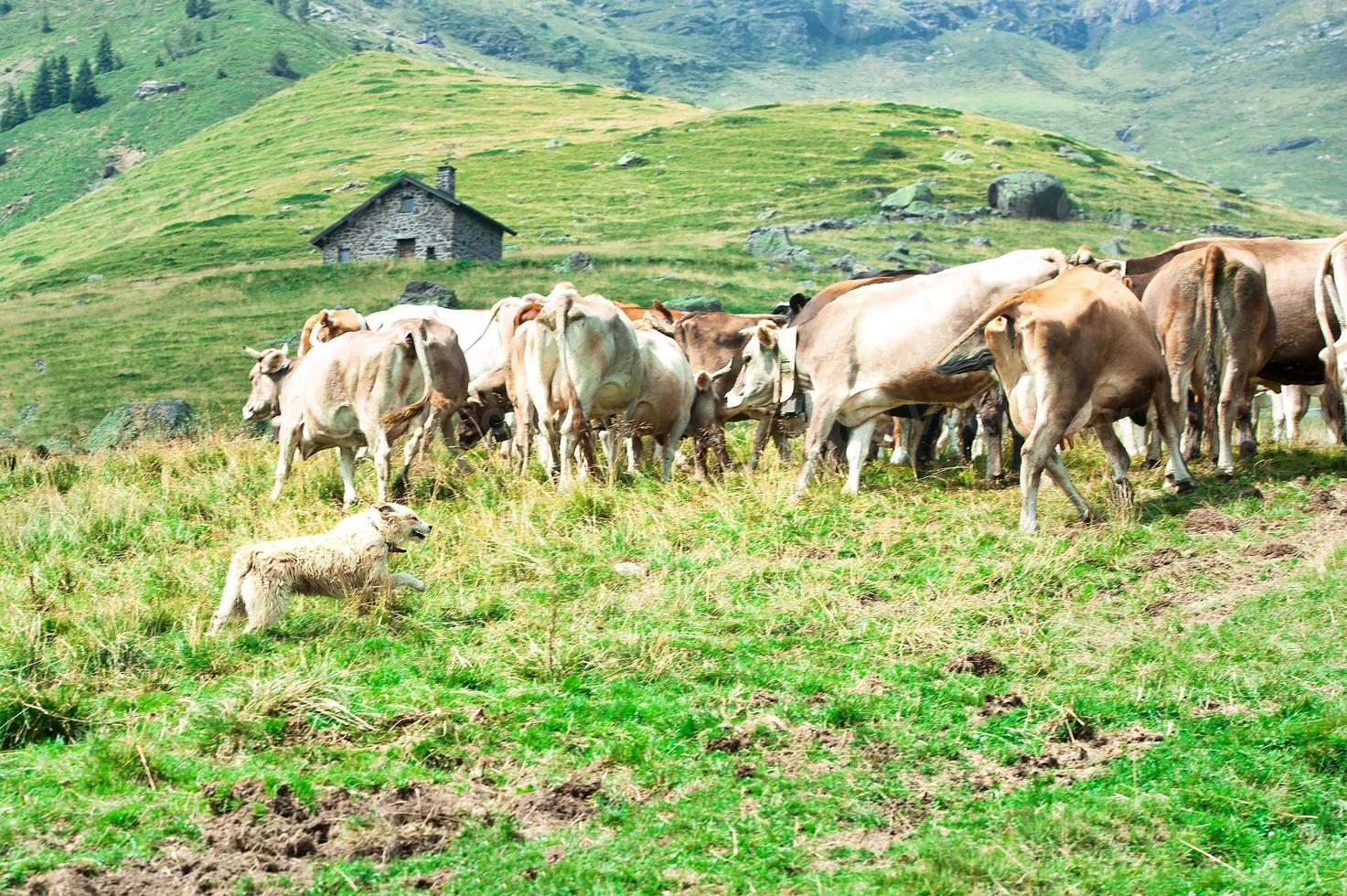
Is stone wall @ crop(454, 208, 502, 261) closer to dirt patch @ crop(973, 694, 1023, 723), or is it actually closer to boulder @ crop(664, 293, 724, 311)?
boulder @ crop(664, 293, 724, 311)

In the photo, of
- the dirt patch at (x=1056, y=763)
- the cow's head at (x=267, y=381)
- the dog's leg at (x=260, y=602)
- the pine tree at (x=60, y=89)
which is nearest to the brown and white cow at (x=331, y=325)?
the cow's head at (x=267, y=381)

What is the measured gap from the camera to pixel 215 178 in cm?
10294

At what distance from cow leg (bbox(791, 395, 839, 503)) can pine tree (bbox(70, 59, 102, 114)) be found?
154 meters

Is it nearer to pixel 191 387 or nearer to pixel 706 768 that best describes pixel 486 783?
pixel 706 768

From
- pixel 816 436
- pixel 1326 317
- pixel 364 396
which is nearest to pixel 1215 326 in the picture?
pixel 1326 317

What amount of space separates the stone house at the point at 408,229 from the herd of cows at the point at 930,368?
178 feet

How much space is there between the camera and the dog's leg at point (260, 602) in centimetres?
910

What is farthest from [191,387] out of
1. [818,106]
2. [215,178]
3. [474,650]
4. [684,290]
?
[818,106]

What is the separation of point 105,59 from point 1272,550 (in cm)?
17265

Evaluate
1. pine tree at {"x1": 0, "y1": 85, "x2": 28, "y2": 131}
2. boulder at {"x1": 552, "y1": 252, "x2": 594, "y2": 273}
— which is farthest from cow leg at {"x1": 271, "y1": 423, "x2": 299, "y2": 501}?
pine tree at {"x1": 0, "y1": 85, "x2": 28, "y2": 131}

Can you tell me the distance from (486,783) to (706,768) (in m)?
1.14

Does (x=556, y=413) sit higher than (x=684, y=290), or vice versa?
(x=556, y=413)

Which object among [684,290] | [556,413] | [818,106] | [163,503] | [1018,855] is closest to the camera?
[1018,855]

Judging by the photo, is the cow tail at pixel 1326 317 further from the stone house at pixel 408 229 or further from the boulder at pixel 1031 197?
the boulder at pixel 1031 197
